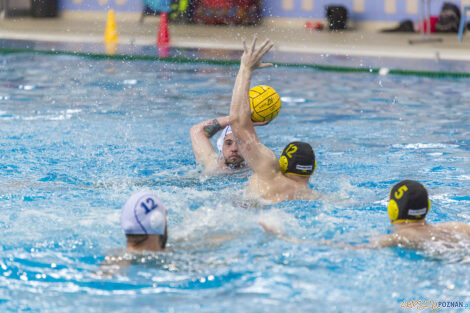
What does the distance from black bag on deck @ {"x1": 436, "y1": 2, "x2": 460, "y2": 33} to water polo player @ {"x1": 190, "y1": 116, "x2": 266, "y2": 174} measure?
10395mm

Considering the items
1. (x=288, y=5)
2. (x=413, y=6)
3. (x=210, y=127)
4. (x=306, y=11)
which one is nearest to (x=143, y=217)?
(x=210, y=127)

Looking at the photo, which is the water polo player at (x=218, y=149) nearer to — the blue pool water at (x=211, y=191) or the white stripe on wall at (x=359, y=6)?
the blue pool water at (x=211, y=191)

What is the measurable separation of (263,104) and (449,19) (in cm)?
1120

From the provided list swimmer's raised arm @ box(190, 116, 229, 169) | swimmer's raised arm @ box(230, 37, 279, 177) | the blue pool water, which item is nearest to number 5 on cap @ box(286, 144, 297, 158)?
swimmer's raised arm @ box(230, 37, 279, 177)

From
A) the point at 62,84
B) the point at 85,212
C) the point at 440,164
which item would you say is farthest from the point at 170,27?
the point at 85,212

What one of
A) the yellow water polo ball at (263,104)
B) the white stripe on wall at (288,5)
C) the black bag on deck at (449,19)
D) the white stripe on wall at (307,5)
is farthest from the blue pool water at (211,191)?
the white stripe on wall at (288,5)

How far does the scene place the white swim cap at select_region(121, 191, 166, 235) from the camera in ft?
12.2

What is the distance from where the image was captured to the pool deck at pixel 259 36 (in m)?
12.7

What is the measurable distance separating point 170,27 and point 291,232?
1292 centimetres

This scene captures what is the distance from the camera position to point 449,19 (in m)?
15.2

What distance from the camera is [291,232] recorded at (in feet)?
14.9

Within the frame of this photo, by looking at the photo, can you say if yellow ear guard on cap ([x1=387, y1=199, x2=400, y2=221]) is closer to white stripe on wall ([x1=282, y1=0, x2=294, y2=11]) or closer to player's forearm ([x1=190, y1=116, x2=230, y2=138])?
player's forearm ([x1=190, y1=116, x2=230, y2=138])

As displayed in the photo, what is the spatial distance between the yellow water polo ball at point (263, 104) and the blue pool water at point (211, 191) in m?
0.62

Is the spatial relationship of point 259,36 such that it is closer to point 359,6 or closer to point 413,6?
point 359,6
